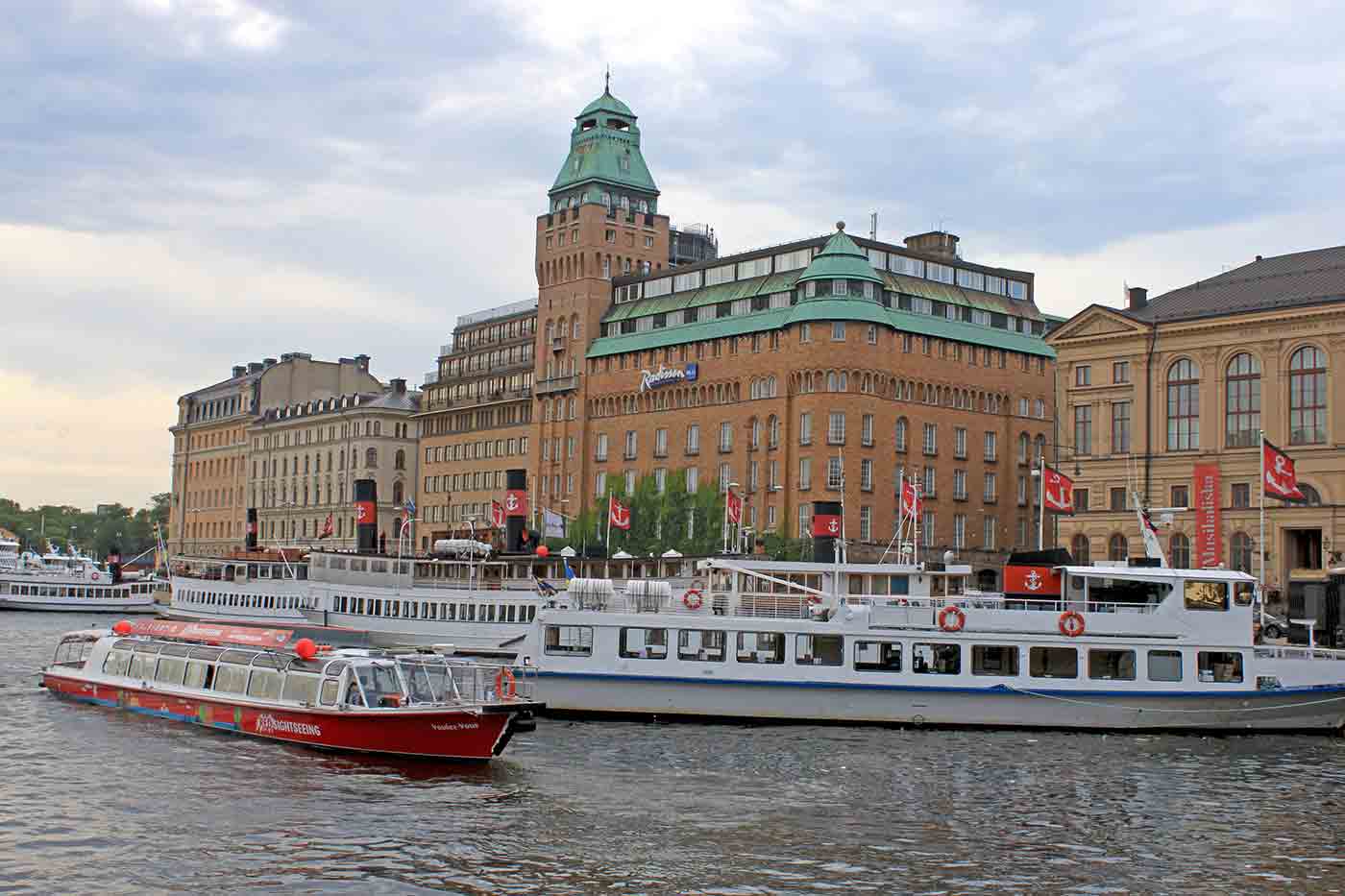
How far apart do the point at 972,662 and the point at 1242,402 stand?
5214 cm

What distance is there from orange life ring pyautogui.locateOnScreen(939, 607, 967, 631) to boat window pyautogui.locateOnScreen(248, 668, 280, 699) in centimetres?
2165

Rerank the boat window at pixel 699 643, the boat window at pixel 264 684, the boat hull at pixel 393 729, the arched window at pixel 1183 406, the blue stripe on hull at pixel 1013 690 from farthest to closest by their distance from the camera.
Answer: the arched window at pixel 1183 406 < the boat window at pixel 699 643 < the blue stripe on hull at pixel 1013 690 < the boat window at pixel 264 684 < the boat hull at pixel 393 729

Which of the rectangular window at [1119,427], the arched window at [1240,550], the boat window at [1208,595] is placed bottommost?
the boat window at [1208,595]

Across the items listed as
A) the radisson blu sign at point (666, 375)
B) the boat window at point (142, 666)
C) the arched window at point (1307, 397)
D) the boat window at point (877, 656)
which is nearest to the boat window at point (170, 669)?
the boat window at point (142, 666)

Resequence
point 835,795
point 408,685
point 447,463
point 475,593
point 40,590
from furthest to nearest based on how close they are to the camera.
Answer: point 447,463, point 40,590, point 475,593, point 408,685, point 835,795

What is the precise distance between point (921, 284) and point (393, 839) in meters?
104

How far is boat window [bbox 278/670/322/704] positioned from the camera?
45781 mm

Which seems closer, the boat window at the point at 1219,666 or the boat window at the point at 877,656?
the boat window at the point at 1219,666

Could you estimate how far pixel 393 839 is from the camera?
108ft

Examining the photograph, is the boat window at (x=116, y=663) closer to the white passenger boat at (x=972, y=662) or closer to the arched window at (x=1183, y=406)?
the white passenger boat at (x=972, y=662)

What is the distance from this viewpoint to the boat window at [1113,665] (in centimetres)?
5388

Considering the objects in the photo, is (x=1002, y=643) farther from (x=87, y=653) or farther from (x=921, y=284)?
(x=921, y=284)

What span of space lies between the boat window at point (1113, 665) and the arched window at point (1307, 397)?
46890 millimetres

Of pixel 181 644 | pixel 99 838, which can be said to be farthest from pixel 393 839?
pixel 181 644
